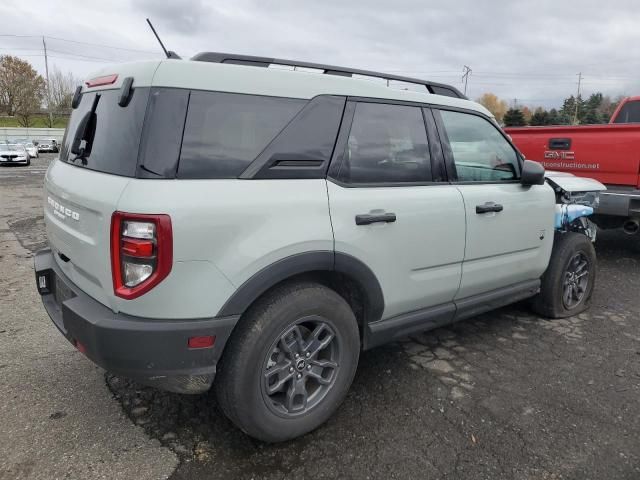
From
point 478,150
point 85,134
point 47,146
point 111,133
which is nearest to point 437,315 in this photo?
point 478,150

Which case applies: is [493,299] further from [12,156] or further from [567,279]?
[12,156]

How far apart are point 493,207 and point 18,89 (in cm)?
7479

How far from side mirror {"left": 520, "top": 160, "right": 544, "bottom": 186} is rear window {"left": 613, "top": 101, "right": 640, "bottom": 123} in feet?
20.0

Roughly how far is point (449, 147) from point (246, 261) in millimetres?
1733

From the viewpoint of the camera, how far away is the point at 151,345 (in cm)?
213

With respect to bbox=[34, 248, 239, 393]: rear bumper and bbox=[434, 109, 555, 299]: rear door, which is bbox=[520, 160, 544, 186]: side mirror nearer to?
bbox=[434, 109, 555, 299]: rear door

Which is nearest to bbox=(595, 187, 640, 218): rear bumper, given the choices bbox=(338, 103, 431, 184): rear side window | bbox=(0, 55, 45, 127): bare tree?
bbox=(338, 103, 431, 184): rear side window

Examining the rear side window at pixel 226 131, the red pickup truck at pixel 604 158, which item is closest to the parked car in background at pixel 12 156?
the red pickup truck at pixel 604 158

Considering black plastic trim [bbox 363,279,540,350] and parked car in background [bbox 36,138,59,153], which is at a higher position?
parked car in background [bbox 36,138,59,153]

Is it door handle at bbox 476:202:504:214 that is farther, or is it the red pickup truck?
the red pickup truck

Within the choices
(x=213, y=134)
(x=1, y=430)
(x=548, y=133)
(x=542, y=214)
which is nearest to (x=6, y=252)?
(x=1, y=430)

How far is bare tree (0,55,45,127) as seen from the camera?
63188 millimetres

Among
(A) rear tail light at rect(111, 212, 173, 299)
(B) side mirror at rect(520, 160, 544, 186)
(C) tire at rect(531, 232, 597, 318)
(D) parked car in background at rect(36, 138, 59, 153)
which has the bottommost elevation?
(C) tire at rect(531, 232, 597, 318)

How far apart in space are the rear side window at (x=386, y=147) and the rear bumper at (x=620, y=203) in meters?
3.81
